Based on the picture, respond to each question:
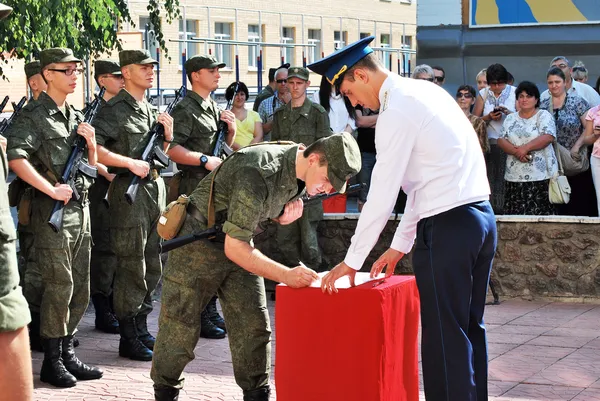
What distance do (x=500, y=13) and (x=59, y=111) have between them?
360 inches

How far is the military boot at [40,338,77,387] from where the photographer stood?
7.18 metres

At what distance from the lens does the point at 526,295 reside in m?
9.89

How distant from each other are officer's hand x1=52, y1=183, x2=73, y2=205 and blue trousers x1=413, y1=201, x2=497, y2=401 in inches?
109

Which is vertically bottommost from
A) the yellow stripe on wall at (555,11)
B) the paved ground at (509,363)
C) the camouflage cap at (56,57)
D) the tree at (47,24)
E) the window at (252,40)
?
the paved ground at (509,363)

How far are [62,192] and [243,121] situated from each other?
380 cm

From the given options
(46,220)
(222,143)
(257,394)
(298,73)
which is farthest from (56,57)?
(298,73)

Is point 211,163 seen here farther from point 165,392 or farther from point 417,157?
point 417,157

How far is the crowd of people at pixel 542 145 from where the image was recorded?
33.8 feet

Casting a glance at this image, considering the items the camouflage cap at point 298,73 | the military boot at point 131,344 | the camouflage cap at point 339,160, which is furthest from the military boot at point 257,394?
the camouflage cap at point 298,73

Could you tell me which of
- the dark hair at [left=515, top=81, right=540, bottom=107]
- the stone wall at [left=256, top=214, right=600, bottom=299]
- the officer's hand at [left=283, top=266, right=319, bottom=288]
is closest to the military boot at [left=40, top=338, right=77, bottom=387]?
the officer's hand at [left=283, top=266, right=319, bottom=288]

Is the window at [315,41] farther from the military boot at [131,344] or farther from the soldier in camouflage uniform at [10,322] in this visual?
the soldier in camouflage uniform at [10,322]

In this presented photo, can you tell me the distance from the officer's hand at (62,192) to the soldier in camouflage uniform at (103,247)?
1.25m

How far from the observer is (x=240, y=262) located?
5363mm

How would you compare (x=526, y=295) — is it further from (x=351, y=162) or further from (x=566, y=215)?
(x=351, y=162)
